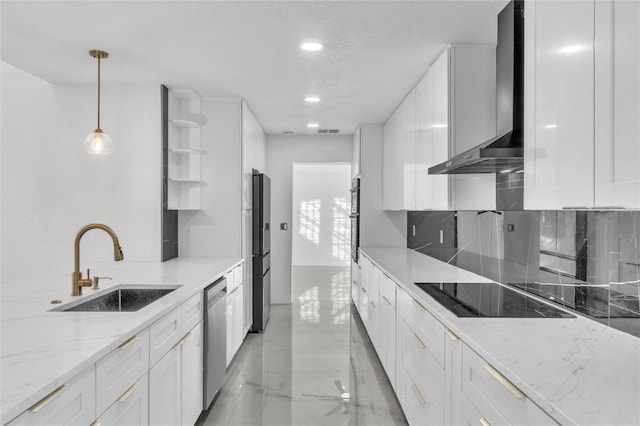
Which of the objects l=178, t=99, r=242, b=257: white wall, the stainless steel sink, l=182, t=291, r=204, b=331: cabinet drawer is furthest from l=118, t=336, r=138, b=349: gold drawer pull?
l=178, t=99, r=242, b=257: white wall

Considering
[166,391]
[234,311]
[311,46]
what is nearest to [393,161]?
[311,46]

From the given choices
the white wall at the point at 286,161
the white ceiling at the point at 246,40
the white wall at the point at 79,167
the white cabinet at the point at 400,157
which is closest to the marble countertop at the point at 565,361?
the white ceiling at the point at 246,40

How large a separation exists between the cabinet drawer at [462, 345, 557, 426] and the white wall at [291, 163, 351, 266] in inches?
329

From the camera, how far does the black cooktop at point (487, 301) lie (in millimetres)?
1833

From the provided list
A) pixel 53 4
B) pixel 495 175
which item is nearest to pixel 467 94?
pixel 495 175

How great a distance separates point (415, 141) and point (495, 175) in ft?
3.29

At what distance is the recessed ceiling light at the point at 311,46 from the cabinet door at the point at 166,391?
2005 millimetres

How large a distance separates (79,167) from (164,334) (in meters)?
2.26

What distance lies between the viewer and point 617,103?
1.16 meters

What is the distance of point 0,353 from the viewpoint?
133 centimetres

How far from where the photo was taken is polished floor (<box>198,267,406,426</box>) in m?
2.79

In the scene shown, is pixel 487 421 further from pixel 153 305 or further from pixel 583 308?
pixel 153 305

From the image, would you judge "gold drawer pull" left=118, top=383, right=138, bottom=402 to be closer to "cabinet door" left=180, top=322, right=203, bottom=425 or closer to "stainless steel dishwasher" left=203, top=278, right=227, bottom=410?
"cabinet door" left=180, top=322, right=203, bottom=425

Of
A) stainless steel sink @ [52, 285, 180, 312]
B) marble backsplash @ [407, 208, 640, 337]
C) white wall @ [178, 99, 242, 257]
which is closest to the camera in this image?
marble backsplash @ [407, 208, 640, 337]
